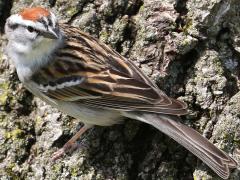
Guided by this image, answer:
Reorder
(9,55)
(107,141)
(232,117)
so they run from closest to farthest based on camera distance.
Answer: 1. (232,117)
2. (107,141)
3. (9,55)

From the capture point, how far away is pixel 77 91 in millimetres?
4434

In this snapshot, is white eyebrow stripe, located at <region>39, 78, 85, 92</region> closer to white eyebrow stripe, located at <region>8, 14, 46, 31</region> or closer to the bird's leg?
the bird's leg

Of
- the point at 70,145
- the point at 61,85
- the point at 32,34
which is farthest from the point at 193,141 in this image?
the point at 32,34

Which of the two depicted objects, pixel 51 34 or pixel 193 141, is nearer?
pixel 193 141

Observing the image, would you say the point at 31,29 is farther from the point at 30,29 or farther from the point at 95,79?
the point at 95,79

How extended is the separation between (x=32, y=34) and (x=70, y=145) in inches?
39.7

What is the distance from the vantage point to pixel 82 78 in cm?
442

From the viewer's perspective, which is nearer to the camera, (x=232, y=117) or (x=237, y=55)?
(x=232, y=117)

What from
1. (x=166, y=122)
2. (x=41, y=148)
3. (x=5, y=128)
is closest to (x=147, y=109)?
(x=166, y=122)

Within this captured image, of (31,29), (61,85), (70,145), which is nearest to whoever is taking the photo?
(70,145)

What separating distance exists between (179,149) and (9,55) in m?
1.77

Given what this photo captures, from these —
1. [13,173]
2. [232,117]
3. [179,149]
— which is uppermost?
[232,117]

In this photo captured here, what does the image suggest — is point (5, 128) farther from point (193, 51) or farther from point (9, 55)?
point (193, 51)

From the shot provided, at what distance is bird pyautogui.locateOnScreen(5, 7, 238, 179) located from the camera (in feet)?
13.4
